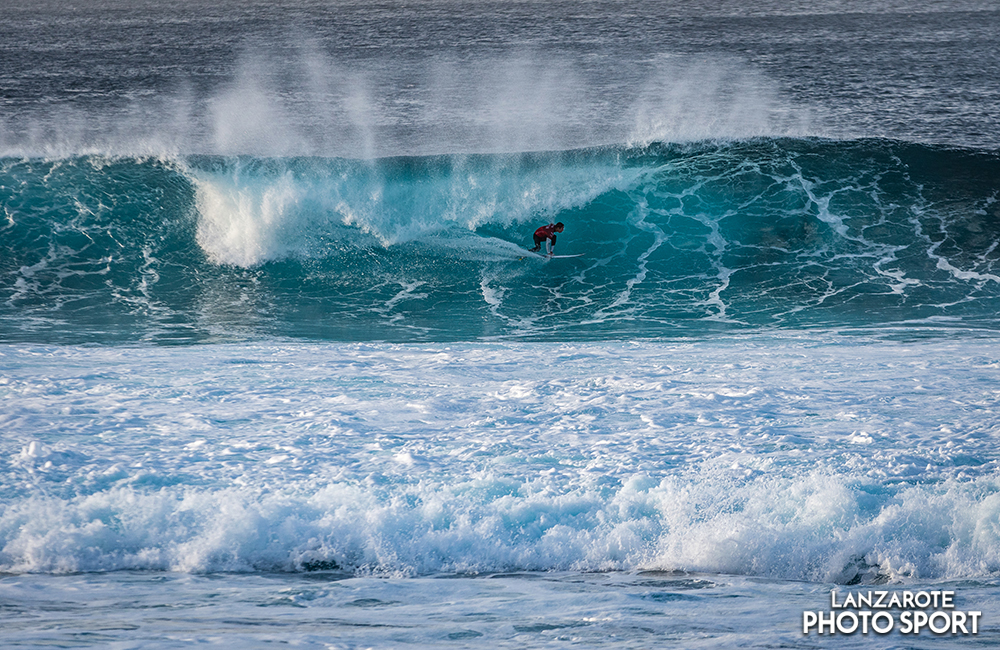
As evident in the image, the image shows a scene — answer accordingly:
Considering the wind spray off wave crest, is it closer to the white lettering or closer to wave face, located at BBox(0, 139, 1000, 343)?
wave face, located at BBox(0, 139, 1000, 343)

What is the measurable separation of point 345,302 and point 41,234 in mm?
5229

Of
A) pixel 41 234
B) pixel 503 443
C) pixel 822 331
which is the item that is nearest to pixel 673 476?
pixel 503 443

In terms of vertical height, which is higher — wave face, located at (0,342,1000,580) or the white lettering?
wave face, located at (0,342,1000,580)

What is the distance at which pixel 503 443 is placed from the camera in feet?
17.3

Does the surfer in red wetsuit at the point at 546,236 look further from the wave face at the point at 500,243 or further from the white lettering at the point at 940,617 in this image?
the white lettering at the point at 940,617

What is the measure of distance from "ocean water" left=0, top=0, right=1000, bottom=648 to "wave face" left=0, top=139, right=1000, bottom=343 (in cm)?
7

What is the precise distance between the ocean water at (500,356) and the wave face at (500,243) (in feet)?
0.22

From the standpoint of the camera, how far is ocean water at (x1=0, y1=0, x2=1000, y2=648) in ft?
12.5

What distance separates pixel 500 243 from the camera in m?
11.5

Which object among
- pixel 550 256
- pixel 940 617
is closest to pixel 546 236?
pixel 550 256

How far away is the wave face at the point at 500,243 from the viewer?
9352mm

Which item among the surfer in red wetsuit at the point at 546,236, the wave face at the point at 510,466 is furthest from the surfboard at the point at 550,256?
the wave face at the point at 510,466

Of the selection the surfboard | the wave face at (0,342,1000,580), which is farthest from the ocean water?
the surfboard

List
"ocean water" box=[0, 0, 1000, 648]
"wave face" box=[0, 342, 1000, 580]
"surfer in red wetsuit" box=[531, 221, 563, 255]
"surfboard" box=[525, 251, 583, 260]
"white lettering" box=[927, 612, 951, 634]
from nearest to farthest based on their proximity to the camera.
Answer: "white lettering" box=[927, 612, 951, 634]
"ocean water" box=[0, 0, 1000, 648]
"wave face" box=[0, 342, 1000, 580]
"surfer in red wetsuit" box=[531, 221, 563, 255]
"surfboard" box=[525, 251, 583, 260]
